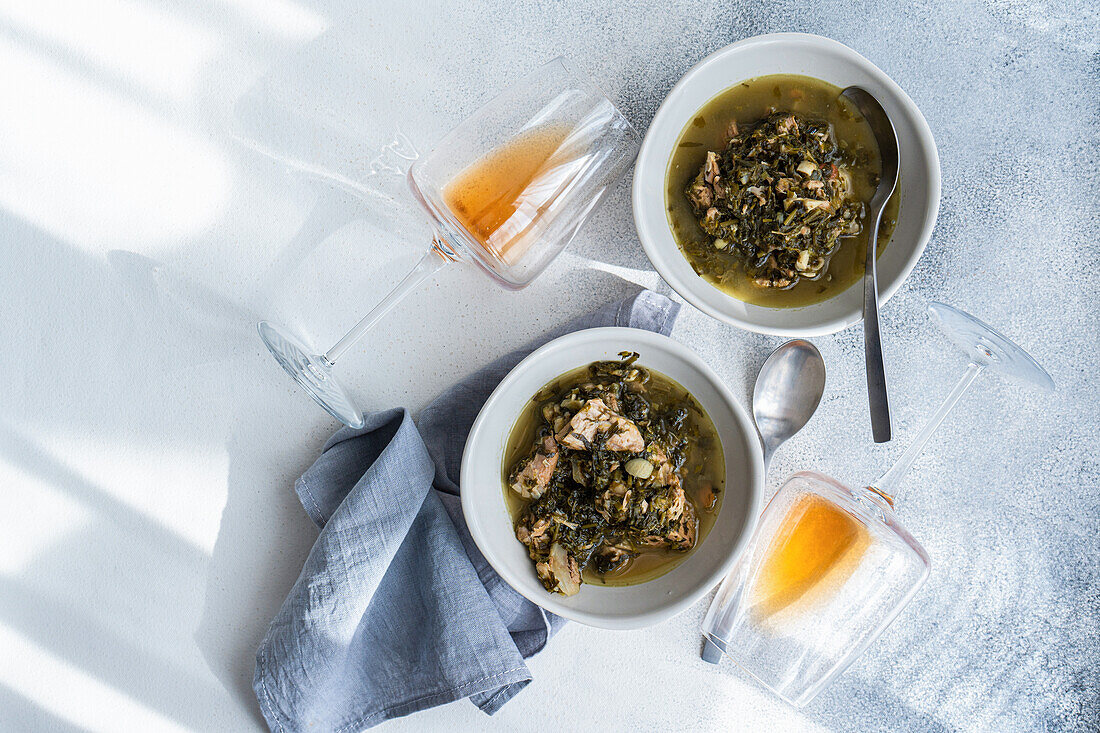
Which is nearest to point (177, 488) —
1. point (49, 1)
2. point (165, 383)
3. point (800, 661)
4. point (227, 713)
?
point (165, 383)

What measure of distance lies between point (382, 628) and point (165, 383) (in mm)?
919

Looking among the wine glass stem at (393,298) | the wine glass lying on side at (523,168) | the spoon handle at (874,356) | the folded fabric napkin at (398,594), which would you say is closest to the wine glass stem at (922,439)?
the spoon handle at (874,356)

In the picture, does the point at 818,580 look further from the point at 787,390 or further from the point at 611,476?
the point at 611,476

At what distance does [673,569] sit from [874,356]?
2.34 ft

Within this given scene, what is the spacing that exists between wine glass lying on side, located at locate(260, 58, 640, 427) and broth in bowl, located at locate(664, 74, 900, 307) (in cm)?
23

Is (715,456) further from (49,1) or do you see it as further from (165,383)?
(49,1)

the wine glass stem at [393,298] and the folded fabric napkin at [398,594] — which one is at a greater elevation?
the wine glass stem at [393,298]

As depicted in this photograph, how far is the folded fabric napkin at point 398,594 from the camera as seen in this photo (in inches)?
74.7

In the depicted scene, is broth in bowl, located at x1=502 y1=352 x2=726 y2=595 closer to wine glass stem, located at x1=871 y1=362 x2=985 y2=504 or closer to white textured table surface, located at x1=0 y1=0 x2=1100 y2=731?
white textured table surface, located at x1=0 y1=0 x2=1100 y2=731

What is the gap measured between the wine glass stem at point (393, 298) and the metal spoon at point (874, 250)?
1046mm

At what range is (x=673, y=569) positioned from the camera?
185 centimetres

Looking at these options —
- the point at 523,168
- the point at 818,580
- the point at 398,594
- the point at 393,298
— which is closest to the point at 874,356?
the point at 818,580

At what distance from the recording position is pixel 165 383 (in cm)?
207

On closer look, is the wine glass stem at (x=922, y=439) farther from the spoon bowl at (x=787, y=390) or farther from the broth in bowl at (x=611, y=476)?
the broth in bowl at (x=611, y=476)
